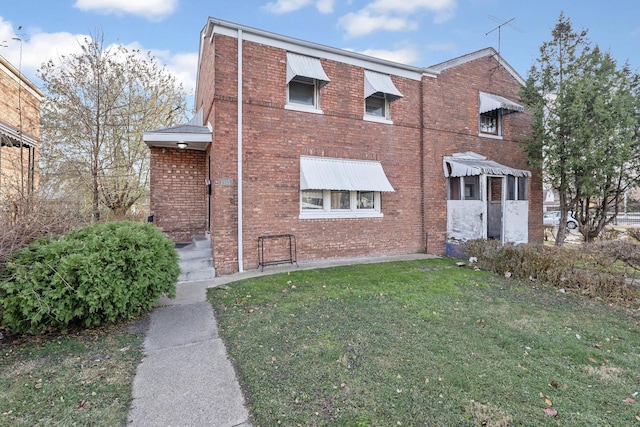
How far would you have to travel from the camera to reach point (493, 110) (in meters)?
12.2

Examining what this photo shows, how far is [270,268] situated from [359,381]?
5.47 meters

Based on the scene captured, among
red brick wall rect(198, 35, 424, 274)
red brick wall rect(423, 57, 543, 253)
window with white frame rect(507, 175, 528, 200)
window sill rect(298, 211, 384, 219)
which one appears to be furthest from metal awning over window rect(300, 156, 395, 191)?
window with white frame rect(507, 175, 528, 200)

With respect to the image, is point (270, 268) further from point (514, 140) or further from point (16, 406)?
point (514, 140)

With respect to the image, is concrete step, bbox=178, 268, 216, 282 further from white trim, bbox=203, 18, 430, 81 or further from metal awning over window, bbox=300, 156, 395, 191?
white trim, bbox=203, 18, 430, 81

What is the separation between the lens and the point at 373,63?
9.91 m

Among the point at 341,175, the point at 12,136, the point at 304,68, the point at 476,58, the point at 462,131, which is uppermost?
the point at 476,58

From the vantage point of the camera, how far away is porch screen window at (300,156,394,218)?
876 cm

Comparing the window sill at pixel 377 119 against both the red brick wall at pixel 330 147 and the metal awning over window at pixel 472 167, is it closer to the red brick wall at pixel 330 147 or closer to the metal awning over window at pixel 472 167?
the red brick wall at pixel 330 147

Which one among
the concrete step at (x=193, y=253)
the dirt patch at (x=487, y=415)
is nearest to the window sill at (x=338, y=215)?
the concrete step at (x=193, y=253)

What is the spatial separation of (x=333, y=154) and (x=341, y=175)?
743 millimetres

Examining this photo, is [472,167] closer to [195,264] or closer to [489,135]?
[489,135]

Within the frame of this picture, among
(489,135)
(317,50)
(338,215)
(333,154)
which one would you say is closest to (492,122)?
(489,135)

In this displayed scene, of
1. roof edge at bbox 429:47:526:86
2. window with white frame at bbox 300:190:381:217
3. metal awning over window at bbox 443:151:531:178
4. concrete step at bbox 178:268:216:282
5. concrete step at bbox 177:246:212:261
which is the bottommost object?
concrete step at bbox 178:268:216:282

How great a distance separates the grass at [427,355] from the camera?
276cm
